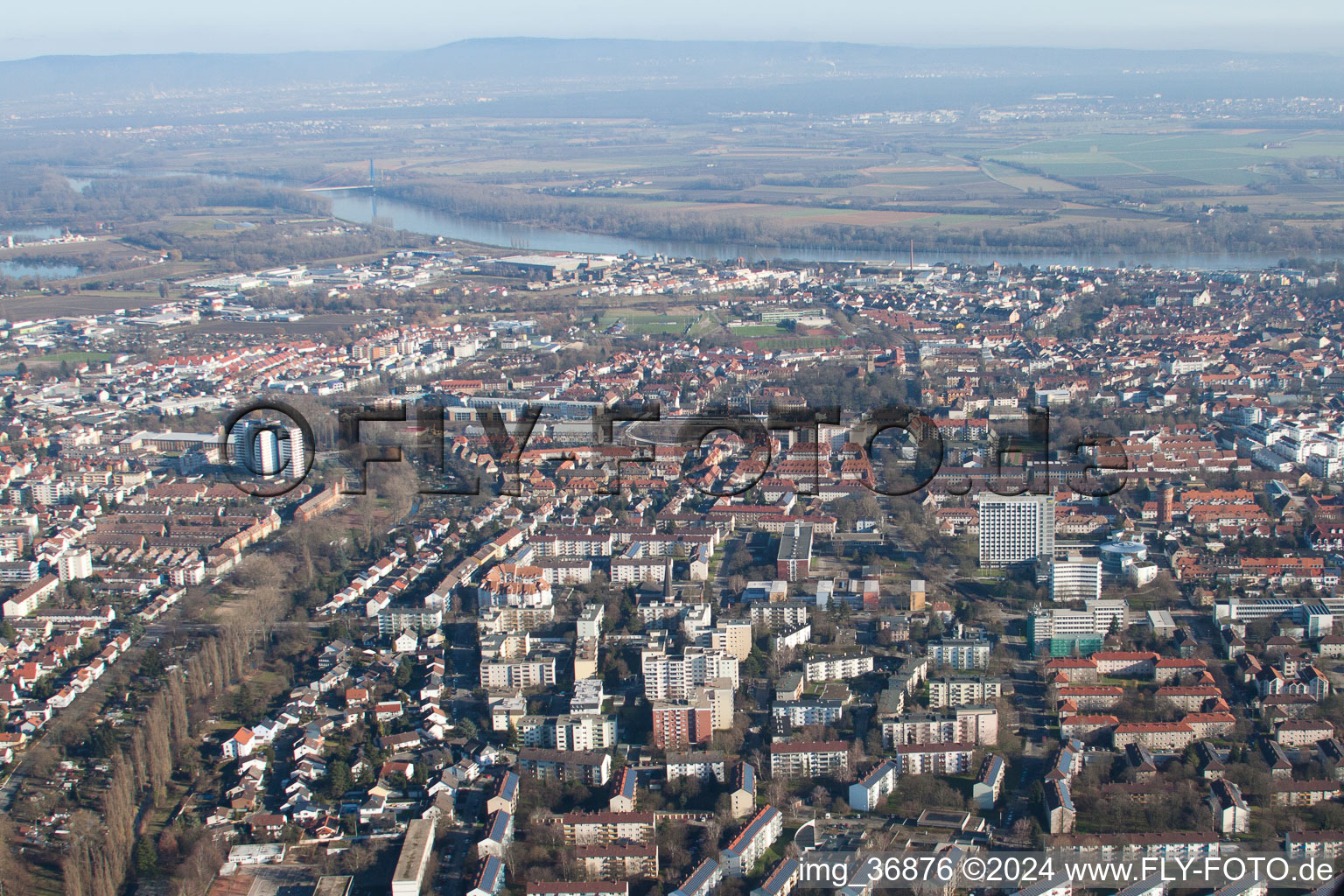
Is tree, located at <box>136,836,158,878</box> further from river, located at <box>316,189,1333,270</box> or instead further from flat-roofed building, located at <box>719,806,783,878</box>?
river, located at <box>316,189,1333,270</box>

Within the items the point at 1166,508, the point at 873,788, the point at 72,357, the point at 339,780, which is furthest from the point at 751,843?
the point at 72,357

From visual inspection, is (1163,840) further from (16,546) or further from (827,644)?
(16,546)

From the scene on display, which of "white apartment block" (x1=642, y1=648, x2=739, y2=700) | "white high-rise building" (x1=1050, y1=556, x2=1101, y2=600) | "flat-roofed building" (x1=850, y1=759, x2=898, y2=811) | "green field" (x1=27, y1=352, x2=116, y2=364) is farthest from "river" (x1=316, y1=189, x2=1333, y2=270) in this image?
"flat-roofed building" (x1=850, y1=759, x2=898, y2=811)

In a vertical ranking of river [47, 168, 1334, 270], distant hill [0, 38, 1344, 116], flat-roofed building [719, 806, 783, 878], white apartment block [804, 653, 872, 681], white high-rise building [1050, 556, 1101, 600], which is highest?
distant hill [0, 38, 1344, 116]

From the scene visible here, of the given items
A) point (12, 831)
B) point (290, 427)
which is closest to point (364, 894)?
point (12, 831)

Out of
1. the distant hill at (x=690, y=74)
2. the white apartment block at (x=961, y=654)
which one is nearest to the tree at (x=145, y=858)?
the white apartment block at (x=961, y=654)

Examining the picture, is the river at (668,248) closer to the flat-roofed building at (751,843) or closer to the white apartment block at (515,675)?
the white apartment block at (515,675)
